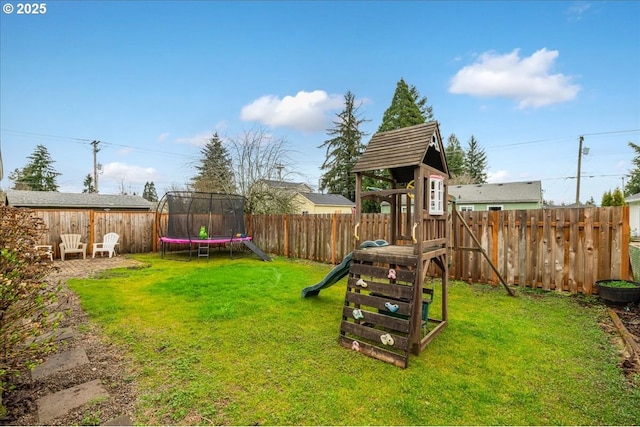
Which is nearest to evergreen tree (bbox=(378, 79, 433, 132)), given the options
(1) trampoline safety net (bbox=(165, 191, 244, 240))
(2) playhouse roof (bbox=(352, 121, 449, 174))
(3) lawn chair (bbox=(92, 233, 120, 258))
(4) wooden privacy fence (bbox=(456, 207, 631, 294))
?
(1) trampoline safety net (bbox=(165, 191, 244, 240))

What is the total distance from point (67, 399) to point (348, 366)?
2.31 meters

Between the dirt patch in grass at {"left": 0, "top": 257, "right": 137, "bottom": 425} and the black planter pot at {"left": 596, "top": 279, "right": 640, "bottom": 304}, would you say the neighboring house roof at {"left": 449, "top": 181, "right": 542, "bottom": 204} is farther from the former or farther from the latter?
the dirt patch in grass at {"left": 0, "top": 257, "right": 137, "bottom": 425}

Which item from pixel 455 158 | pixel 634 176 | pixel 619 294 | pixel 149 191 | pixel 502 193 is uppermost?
pixel 455 158

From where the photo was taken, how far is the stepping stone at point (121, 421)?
1938mm

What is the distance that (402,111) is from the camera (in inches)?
992

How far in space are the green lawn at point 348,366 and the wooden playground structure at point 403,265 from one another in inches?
8.3

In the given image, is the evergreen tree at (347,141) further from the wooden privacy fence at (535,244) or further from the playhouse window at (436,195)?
the playhouse window at (436,195)

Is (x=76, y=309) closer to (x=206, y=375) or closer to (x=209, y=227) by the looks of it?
(x=206, y=375)

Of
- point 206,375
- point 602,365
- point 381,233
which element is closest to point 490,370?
point 602,365

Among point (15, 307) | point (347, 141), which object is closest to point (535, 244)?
point (15, 307)

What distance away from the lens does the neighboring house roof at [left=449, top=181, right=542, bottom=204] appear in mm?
19281

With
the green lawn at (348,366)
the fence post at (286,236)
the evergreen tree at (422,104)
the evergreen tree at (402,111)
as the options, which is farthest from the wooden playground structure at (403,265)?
the evergreen tree at (422,104)

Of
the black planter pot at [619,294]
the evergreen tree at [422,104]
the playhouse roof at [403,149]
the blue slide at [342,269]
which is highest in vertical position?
the evergreen tree at [422,104]

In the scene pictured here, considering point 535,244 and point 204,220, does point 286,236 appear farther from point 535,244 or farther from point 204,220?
point 535,244
